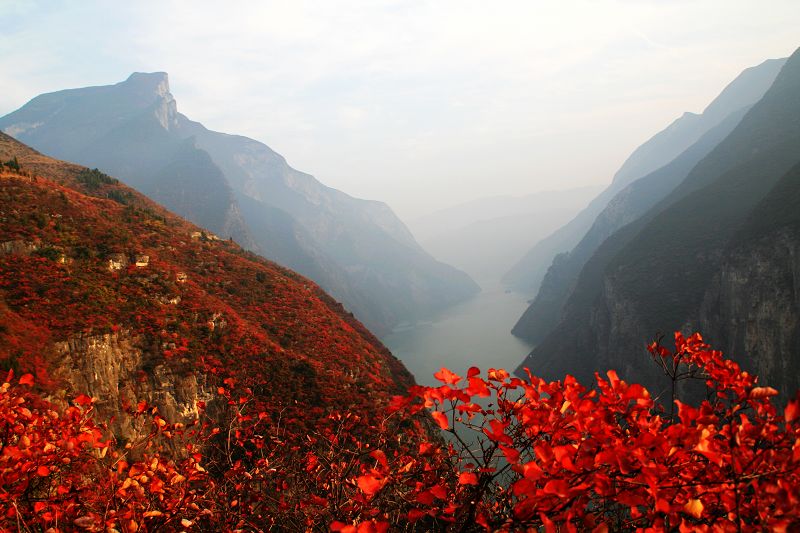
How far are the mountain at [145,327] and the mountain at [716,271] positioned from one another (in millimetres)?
40878

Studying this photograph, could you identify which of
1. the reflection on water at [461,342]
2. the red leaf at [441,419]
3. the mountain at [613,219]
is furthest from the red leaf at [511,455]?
the mountain at [613,219]

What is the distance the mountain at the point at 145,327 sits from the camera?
1712cm

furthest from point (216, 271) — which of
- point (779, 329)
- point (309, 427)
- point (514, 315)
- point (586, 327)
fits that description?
point (514, 315)

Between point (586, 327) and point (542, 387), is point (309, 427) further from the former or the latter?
point (586, 327)

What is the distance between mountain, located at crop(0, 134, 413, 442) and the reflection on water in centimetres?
4532

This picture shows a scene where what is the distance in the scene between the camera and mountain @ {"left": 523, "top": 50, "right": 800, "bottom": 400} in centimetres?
4081

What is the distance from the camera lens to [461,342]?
4633 inches

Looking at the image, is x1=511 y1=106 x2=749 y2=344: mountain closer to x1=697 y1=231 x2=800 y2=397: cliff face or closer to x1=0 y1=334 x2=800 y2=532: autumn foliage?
x1=697 y1=231 x2=800 y2=397: cliff face

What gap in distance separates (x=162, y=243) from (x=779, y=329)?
58.5 meters

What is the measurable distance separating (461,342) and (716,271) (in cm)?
7168

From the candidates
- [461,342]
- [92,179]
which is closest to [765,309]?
[92,179]

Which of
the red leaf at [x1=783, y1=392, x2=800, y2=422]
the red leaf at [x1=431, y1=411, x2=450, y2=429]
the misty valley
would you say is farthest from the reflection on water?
the red leaf at [x1=783, y1=392, x2=800, y2=422]

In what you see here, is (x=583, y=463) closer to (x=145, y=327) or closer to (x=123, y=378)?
(x=123, y=378)

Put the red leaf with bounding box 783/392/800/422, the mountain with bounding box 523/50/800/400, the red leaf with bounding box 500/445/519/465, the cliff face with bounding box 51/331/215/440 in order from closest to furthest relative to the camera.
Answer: the red leaf with bounding box 783/392/800/422
the red leaf with bounding box 500/445/519/465
the cliff face with bounding box 51/331/215/440
the mountain with bounding box 523/50/800/400
